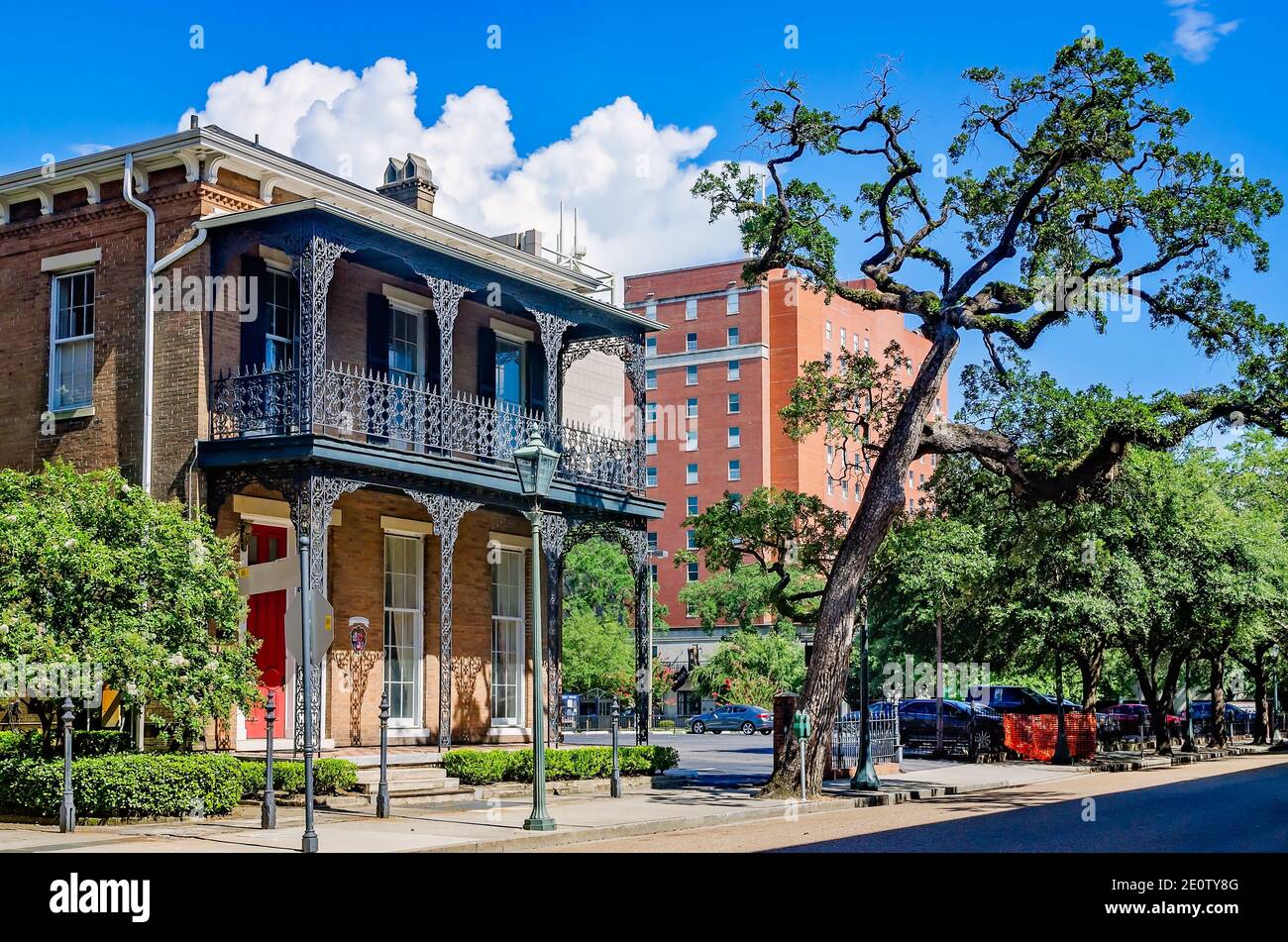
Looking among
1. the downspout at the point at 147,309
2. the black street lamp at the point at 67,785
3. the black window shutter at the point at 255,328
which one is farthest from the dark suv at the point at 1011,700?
the black street lamp at the point at 67,785

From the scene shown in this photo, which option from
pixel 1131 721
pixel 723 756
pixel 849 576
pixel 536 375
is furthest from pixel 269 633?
pixel 1131 721

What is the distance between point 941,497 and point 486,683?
9.61m

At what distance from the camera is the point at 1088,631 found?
116 feet

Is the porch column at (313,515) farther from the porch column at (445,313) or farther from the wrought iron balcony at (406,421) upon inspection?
the porch column at (445,313)

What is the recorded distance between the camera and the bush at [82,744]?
62.0 feet

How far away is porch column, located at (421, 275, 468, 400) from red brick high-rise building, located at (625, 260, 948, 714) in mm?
68617

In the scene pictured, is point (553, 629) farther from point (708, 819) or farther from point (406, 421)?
point (708, 819)

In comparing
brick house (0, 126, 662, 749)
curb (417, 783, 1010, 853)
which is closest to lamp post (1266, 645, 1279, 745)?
curb (417, 783, 1010, 853)

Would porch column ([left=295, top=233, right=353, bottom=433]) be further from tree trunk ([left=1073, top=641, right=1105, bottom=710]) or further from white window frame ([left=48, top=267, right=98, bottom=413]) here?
tree trunk ([left=1073, top=641, right=1105, bottom=710])

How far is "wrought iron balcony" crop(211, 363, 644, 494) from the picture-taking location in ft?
67.4

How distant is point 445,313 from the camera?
22.4 meters

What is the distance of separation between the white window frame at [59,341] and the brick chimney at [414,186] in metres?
7.30

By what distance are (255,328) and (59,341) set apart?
337cm
